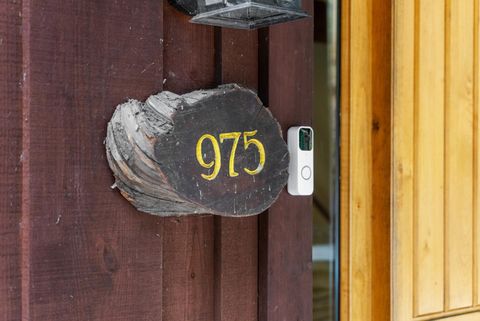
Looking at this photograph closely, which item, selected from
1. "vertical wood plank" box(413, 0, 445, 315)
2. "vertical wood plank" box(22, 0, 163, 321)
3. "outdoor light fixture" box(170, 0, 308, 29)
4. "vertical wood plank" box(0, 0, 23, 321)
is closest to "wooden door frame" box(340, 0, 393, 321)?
"vertical wood plank" box(413, 0, 445, 315)

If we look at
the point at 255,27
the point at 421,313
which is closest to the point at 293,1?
the point at 255,27

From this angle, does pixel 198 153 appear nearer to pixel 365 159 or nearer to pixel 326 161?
pixel 365 159

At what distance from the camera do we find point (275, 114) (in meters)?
2.26

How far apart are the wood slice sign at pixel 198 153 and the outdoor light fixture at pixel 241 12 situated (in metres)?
0.22

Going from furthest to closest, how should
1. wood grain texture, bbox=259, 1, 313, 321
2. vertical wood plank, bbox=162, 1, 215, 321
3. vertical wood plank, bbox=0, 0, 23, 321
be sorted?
wood grain texture, bbox=259, 1, 313, 321, vertical wood plank, bbox=162, 1, 215, 321, vertical wood plank, bbox=0, 0, 23, 321

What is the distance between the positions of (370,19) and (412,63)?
0.85ft

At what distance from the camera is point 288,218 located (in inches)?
91.4

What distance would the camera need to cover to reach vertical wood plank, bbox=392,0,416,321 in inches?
103

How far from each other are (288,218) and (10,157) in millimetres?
1023

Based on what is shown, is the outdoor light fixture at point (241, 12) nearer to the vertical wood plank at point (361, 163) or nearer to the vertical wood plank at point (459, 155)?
the vertical wood plank at point (361, 163)

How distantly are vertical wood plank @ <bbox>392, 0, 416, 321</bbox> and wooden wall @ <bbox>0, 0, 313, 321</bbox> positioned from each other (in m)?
0.57

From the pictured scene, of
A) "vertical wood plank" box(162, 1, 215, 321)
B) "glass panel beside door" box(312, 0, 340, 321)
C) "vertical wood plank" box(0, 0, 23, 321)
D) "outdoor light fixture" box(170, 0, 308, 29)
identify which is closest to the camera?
"vertical wood plank" box(0, 0, 23, 321)

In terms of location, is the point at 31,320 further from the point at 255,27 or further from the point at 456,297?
the point at 456,297

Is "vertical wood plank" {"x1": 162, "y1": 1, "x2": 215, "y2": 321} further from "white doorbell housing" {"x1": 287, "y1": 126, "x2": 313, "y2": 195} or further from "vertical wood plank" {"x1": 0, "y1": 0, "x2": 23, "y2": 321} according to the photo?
"vertical wood plank" {"x1": 0, "y1": 0, "x2": 23, "y2": 321}
